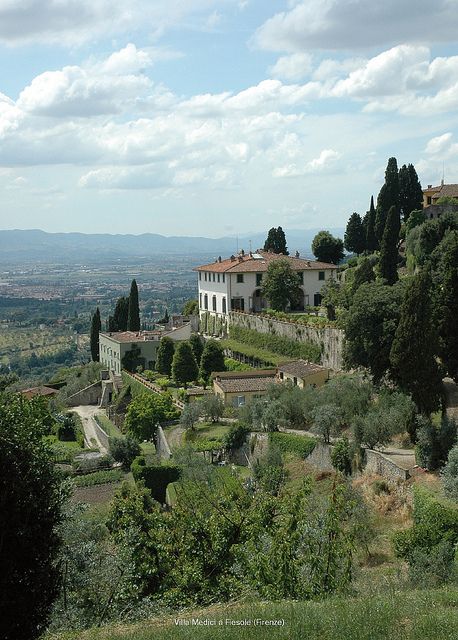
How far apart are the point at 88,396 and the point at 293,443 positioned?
104 feet

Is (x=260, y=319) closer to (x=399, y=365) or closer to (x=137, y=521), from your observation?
(x=399, y=365)

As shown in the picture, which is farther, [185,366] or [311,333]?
[185,366]

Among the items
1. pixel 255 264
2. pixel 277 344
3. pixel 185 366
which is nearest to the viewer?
pixel 277 344

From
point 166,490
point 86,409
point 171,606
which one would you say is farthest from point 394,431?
point 86,409

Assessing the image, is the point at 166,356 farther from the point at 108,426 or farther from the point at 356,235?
the point at 356,235

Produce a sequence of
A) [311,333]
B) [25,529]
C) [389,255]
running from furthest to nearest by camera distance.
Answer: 1. [389,255]
2. [311,333]
3. [25,529]

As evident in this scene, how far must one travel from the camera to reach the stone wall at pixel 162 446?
Result: 126 ft

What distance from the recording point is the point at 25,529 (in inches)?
516

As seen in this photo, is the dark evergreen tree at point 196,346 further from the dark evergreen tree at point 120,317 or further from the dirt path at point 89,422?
the dark evergreen tree at point 120,317

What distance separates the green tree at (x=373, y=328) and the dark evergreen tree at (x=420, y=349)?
4206 mm

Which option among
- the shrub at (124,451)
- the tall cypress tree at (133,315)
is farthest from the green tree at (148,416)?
the tall cypress tree at (133,315)

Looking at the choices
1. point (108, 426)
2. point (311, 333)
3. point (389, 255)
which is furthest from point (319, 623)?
point (389, 255)

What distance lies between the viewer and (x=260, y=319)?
175 ft

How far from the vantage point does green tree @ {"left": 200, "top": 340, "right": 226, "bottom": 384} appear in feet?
164
